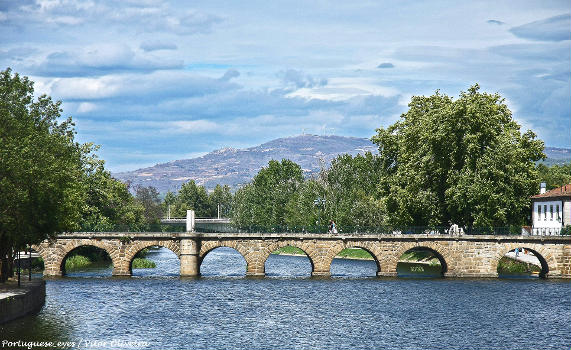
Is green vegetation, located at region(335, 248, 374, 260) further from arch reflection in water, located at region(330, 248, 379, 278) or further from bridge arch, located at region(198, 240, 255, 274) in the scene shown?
bridge arch, located at region(198, 240, 255, 274)

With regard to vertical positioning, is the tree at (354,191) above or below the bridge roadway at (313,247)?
above

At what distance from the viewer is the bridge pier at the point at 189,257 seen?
79.8 metres

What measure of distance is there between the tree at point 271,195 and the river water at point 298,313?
55709 millimetres

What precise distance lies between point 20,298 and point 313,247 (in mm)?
36938

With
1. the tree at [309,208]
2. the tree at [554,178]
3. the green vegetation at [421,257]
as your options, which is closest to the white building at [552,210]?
the green vegetation at [421,257]

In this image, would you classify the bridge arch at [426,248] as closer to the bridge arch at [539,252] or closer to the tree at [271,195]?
the bridge arch at [539,252]

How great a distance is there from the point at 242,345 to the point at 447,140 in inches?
1782

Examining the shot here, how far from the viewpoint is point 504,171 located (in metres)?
83.6

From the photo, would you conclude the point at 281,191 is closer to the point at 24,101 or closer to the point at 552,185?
the point at 552,185

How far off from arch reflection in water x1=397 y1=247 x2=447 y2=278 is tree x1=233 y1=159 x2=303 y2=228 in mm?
30516

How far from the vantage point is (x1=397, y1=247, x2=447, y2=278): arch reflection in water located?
82625 millimetres

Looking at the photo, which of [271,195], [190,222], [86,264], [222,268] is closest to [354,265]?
[222,268]

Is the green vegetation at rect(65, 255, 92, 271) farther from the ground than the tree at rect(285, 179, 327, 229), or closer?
closer

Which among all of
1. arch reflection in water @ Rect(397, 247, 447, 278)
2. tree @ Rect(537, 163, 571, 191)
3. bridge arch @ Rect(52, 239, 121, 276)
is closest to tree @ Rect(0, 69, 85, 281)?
bridge arch @ Rect(52, 239, 121, 276)
